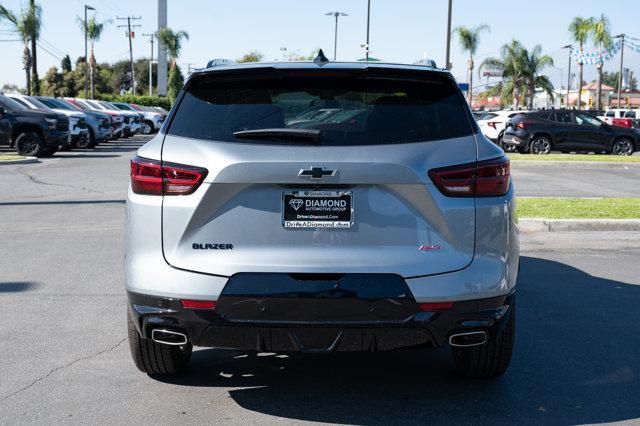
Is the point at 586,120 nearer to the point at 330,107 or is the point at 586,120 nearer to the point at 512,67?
the point at 330,107

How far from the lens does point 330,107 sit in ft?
14.6

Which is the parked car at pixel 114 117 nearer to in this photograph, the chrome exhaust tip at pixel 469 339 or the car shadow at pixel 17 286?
the car shadow at pixel 17 286

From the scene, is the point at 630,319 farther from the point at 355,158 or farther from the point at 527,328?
the point at 355,158

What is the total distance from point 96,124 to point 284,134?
27296 mm

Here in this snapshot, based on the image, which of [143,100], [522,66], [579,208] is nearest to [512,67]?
[522,66]

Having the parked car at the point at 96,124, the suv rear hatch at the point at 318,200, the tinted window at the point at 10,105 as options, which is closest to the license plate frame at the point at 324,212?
the suv rear hatch at the point at 318,200

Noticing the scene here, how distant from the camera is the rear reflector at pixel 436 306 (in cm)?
419

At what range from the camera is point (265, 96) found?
4.49m

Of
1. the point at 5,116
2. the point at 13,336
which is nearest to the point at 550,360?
the point at 13,336

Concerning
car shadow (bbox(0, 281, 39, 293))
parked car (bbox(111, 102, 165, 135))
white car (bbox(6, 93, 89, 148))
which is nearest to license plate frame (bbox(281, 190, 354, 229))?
car shadow (bbox(0, 281, 39, 293))

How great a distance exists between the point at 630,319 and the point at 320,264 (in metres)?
3.63

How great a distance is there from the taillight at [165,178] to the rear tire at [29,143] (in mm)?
21801

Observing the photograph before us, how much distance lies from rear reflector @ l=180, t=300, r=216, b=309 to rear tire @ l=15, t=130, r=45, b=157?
2213cm

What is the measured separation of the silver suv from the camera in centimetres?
414
